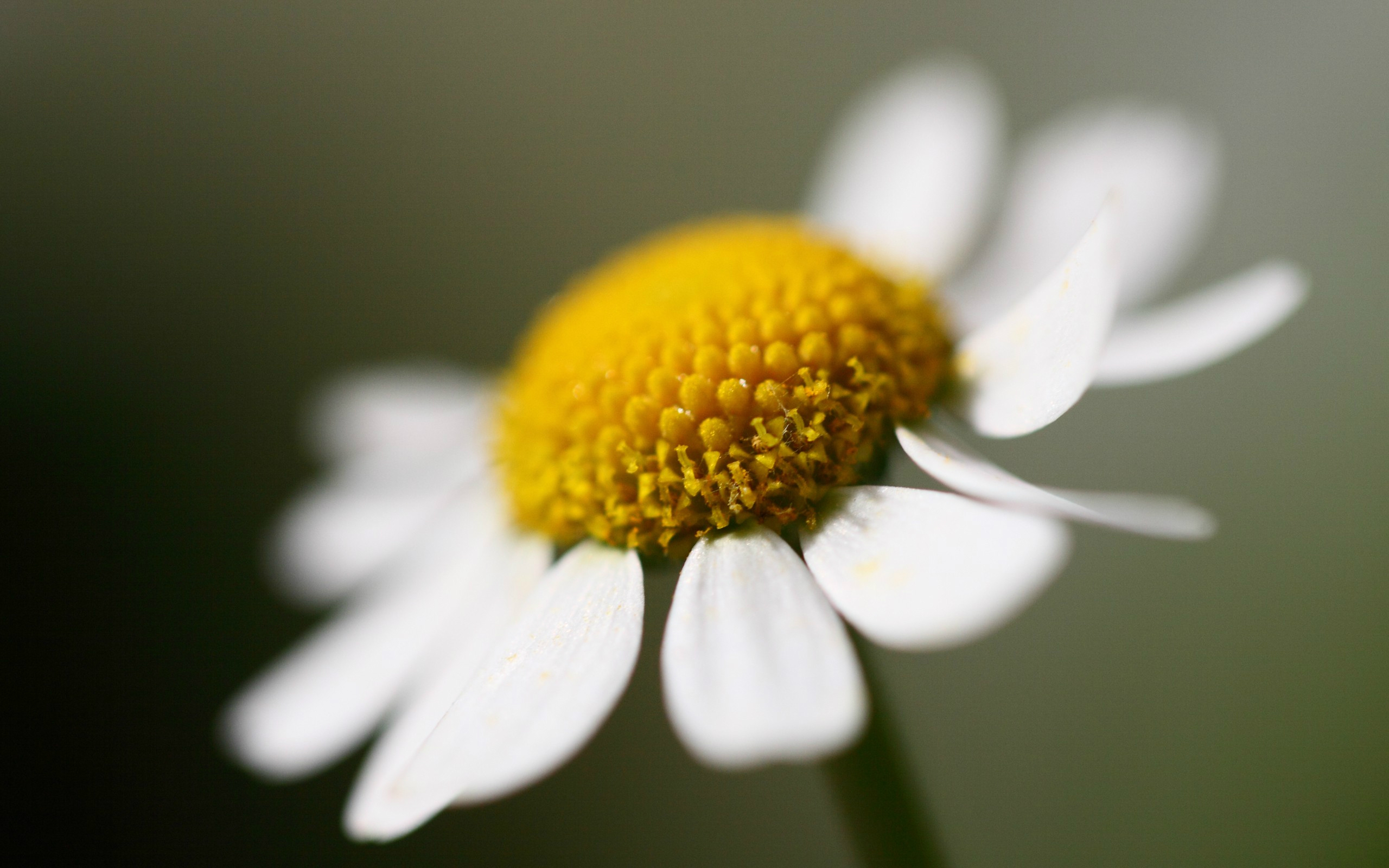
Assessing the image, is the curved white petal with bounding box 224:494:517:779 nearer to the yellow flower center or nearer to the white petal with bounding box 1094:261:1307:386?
the yellow flower center

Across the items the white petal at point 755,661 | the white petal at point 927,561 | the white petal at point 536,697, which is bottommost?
the white petal at point 536,697

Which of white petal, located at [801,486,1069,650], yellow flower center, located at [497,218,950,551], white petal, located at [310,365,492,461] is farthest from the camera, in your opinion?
white petal, located at [310,365,492,461]

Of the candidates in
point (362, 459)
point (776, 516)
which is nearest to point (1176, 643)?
point (776, 516)

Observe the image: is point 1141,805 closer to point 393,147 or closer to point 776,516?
point 776,516

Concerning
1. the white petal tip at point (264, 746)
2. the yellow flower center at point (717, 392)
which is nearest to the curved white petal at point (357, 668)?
the white petal tip at point (264, 746)

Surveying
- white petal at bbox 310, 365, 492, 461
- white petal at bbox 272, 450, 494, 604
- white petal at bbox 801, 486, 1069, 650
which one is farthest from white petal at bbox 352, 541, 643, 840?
white petal at bbox 310, 365, 492, 461

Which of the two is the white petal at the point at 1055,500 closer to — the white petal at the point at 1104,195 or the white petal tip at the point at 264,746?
the white petal at the point at 1104,195
